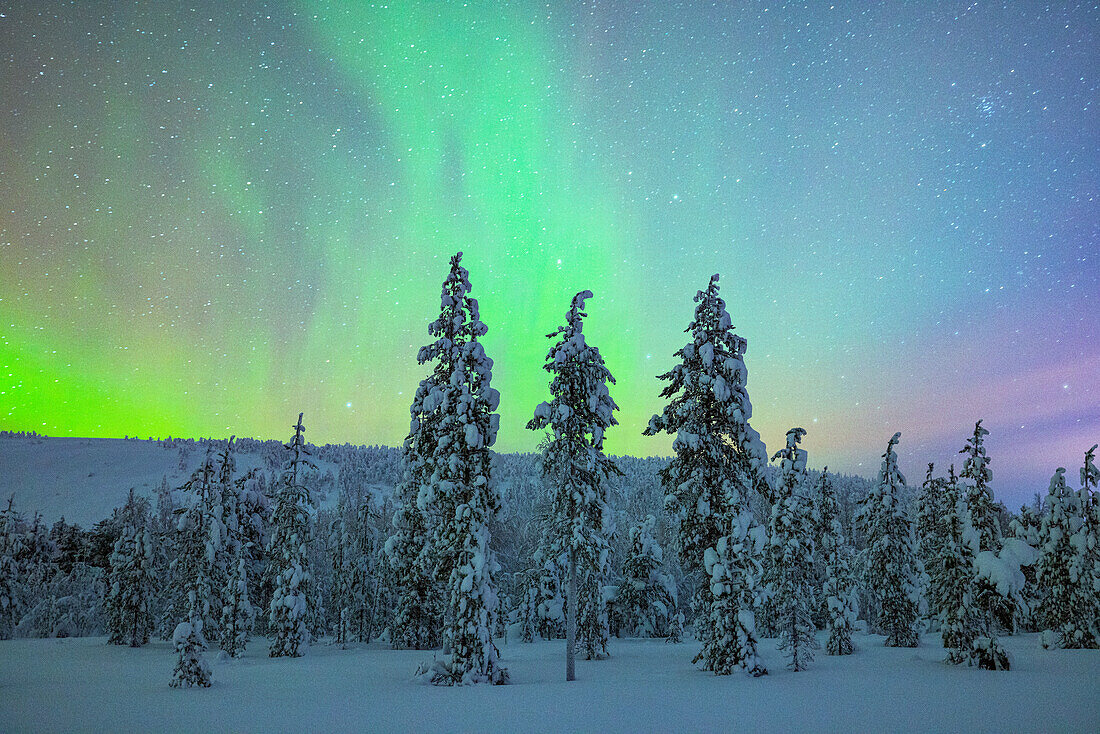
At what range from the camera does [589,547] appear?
24734mm

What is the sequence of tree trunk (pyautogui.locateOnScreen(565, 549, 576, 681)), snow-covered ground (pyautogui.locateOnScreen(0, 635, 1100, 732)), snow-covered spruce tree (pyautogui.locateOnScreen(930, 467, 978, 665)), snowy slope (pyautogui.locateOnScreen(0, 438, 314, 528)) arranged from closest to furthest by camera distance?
snow-covered ground (pyautogui.locateOnScreen(0, 635, 1100, 732))
tree trunk (pyautogui.locateOnScreen(565, 549, 576, 681))
snow-covered spruce tree (pyautogui.locateOnScreen(930, 467, 978, 665))
snowy slope (pyautogui.locateOnScreen(0, 438, 314, 528))

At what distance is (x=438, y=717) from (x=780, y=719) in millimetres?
8641

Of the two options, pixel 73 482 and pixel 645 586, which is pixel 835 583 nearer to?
pixel 645 586

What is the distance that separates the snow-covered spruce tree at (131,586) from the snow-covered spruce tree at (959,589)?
5020cm

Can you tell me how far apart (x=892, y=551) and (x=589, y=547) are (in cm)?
2382

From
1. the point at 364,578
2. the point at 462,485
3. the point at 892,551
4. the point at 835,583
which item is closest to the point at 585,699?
the point at 462,485

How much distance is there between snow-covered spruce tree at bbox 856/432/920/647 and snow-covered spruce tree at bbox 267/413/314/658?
1326 inches

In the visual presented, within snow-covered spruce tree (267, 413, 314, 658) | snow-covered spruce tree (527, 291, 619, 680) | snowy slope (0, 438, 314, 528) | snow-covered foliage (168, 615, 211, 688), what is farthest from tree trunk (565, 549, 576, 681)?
snowy slope (0, 438, 314, 528)

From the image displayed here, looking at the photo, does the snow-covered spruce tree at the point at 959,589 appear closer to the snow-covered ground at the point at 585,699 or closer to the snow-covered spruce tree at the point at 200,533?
the snow-covered ground at the point at 585,699

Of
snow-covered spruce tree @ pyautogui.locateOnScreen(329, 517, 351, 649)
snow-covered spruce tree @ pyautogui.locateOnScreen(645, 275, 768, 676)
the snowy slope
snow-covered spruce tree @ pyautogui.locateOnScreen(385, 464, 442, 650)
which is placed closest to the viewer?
snow-covered spruce tree @ pyautogui.locateOnScreen(645, 275, 768, 676)

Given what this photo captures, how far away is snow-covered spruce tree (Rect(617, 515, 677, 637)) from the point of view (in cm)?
4825

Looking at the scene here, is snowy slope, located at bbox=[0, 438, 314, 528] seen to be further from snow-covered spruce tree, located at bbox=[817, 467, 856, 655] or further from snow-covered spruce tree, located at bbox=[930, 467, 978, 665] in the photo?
snow-covered spruce tree, located at bbox=[930, 467, 978, 665]

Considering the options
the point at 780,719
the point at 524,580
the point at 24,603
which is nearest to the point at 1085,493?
the point at 780,719

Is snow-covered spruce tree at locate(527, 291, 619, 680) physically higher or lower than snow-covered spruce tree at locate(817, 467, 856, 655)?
higher
